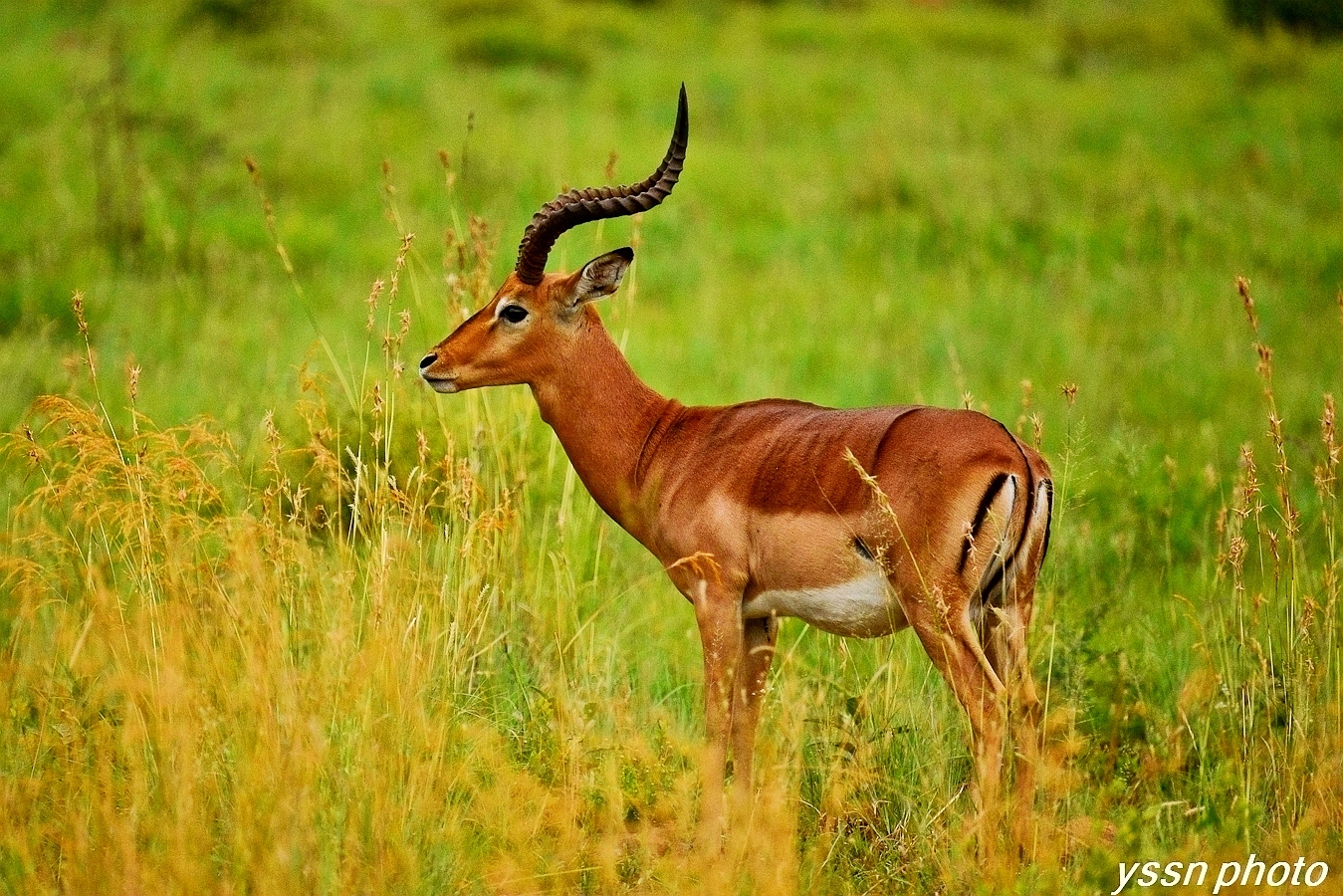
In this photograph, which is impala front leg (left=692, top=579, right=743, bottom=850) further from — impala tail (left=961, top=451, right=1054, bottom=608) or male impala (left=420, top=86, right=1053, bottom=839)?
impala tail (left=961, top=451, right=1054, bottom=608)

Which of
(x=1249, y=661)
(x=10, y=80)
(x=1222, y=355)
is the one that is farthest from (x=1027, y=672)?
(x=10, y=80)

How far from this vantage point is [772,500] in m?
4.25

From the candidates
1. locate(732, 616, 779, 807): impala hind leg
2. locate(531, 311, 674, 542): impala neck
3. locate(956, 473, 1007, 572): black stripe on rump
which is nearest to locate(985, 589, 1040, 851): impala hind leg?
locate(956, 473, 1007, 572): black stripe on rump

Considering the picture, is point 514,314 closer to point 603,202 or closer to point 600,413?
point 600,413

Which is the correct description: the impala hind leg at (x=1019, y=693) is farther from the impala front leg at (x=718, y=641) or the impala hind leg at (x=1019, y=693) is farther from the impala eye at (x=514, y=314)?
the impala eye at (x=514, y=314)

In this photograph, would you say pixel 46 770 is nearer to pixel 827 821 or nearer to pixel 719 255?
pixel 827 821

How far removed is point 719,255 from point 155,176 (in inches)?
171

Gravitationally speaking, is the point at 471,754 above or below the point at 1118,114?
below

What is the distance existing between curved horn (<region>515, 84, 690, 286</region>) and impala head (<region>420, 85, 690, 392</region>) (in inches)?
0.6

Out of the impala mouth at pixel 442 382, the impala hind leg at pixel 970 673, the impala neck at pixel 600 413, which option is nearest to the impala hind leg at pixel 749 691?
the impala neck at pixel 600 413

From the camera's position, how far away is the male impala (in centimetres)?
394

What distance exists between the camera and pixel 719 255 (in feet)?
37.9

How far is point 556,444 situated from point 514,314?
1460mm

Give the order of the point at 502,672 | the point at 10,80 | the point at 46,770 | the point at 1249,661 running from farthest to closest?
the point at 10,80, the point at 502,672, the point at 1249,661, the point at 46,770
